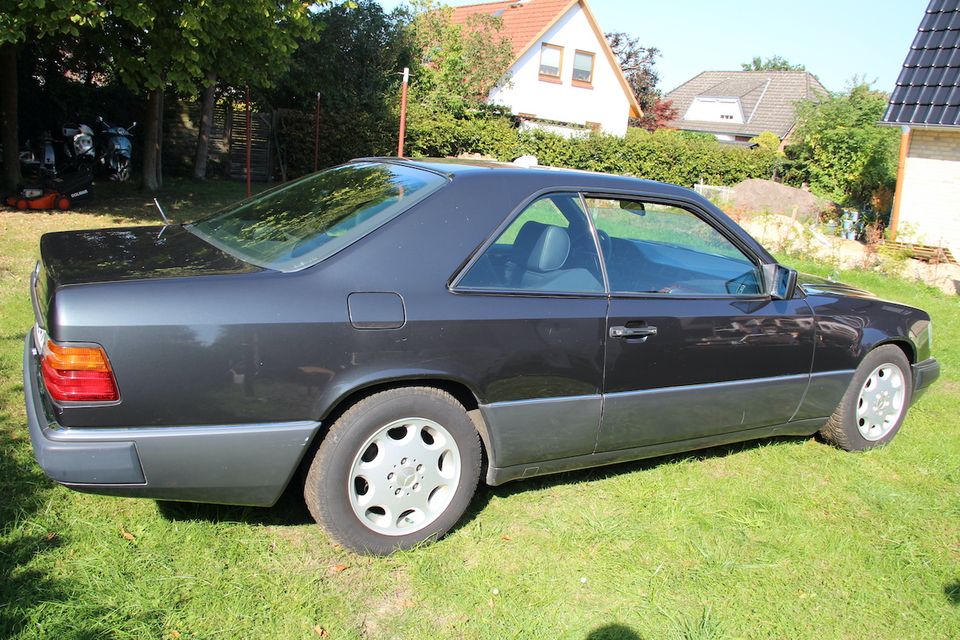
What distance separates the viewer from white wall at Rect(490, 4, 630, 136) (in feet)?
104

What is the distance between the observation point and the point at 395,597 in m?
2.91

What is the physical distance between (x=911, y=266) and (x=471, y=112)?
14.0 m

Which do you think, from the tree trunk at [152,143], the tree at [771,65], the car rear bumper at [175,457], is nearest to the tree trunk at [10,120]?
the tree trunk at [152,143]

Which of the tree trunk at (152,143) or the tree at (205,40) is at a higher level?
the tree at (205,40)

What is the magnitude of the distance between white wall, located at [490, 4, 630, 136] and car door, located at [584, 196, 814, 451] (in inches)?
1077

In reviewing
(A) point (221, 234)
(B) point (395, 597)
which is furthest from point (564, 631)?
(A) point (221, 234)

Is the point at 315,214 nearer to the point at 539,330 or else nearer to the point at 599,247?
the point at 539,330

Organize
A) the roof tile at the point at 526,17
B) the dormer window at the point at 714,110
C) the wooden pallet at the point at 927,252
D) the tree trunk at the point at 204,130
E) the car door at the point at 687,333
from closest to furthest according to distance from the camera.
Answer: the car door at the point at 687,333 → the wooden pallet at the point at 927,252 → the tree trunk at the point at 204,130 → the roof tile at the point at 526,17 → the dormer window at the point at 714,110

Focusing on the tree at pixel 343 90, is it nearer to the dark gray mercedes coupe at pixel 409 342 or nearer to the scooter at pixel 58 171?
the scooter at pixel 58 171

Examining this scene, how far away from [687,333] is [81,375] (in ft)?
8.60

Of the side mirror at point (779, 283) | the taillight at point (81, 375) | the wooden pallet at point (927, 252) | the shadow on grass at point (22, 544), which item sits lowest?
the shadow on grass at point (22, 544)

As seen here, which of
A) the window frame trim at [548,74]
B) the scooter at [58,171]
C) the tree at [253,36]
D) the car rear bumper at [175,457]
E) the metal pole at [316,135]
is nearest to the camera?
the car rear bumper at [175,457]

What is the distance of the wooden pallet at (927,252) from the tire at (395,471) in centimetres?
1336

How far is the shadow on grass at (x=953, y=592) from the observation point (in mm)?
3273
